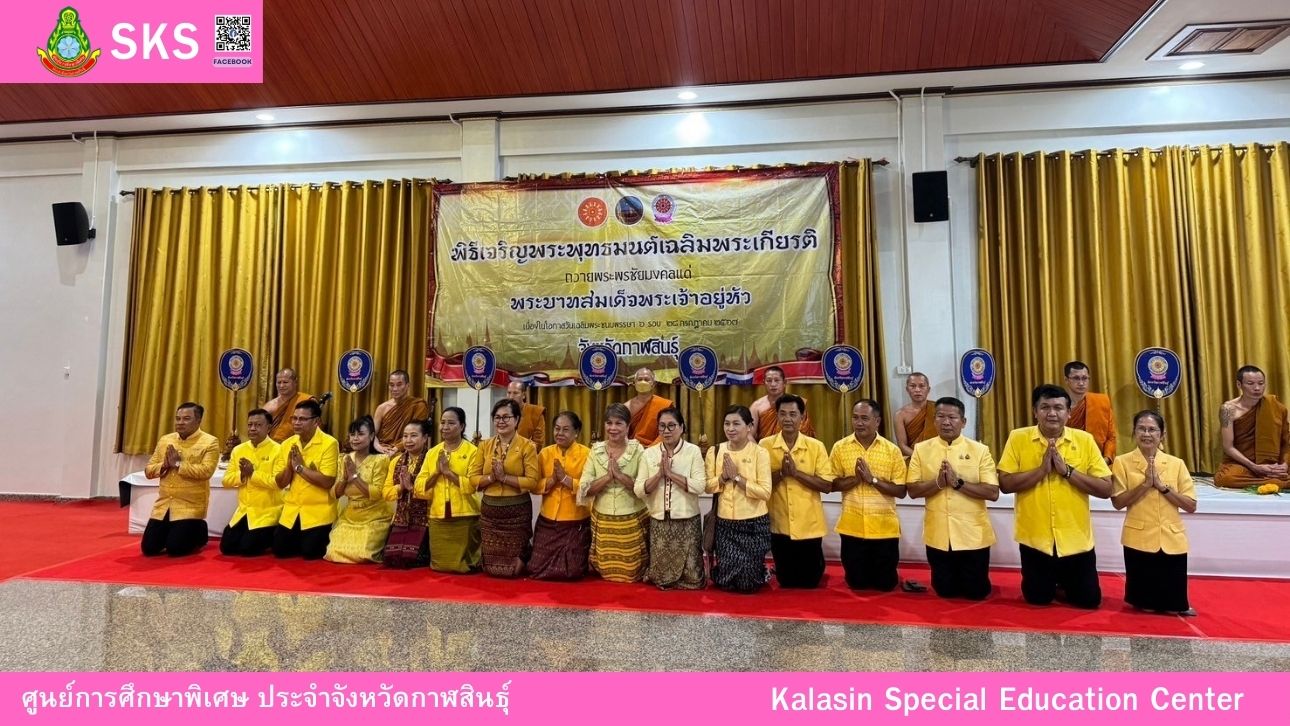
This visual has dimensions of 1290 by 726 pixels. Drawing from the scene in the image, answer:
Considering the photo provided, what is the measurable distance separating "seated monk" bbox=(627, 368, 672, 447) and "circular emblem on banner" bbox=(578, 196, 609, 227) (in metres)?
1.57

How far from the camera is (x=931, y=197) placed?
17.2 ft

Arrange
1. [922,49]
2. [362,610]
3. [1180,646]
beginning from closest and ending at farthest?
[1180,646] → [362,610] → [922,49]

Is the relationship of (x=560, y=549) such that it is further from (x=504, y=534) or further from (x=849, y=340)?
(x=849, y=340)

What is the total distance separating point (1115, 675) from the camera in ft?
7.84

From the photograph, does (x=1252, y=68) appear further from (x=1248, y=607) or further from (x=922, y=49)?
(x=1248, y=607)

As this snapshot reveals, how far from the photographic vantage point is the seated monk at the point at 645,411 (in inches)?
178

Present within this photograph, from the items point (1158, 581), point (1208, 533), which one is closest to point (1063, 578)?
point (1158, 581)

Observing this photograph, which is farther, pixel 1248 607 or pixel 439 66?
pixel 439 66

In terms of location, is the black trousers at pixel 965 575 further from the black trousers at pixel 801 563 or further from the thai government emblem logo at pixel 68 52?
the thai government emblem logo at pixel 68 52

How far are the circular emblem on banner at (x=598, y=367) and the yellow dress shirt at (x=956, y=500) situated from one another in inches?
94.3

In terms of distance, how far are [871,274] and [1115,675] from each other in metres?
3.48

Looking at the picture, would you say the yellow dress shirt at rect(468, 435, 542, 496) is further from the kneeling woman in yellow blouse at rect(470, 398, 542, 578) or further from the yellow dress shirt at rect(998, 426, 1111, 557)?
the yellow dress shirt at rect(998, 426, 1111, 557)

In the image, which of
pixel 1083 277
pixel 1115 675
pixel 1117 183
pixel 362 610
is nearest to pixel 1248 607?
pixel 1115 675

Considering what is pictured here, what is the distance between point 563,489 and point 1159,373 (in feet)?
13.1
